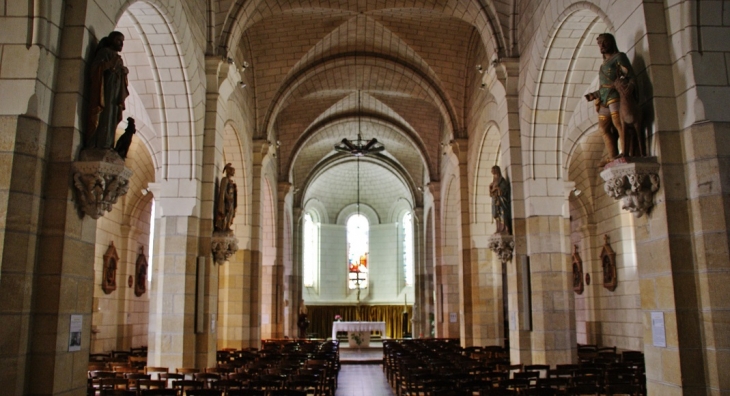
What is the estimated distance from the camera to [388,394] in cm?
1241

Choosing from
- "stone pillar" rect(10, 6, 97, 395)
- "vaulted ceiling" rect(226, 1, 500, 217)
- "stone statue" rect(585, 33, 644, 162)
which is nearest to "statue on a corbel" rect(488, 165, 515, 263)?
"vaulted ceiling" rect(226, 1, 500, 217)

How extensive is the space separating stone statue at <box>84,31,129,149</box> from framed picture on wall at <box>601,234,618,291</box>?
1444 centimetres

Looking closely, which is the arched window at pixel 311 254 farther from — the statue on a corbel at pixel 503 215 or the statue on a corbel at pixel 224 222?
the statue on a corbel at pixel 503 215

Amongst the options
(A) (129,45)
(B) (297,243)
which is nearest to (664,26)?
(A) (129,45)

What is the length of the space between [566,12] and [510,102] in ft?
9.25

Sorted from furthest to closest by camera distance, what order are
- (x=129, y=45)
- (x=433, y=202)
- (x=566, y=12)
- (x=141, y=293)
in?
(x=433, y=202) < (x=141, y=293) < (x=129, y=45) < (x=566, y=12)

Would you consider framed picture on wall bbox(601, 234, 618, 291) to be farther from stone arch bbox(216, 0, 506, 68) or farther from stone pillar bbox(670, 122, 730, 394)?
stone pillar bbox(670, 122, 730, 394)

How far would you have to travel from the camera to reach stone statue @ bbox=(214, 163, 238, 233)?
39.2 feet

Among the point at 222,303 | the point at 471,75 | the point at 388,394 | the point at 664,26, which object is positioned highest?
the point at 471,75

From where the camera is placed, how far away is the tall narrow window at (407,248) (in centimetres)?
3497

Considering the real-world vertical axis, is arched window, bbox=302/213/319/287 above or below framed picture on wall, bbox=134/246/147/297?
above

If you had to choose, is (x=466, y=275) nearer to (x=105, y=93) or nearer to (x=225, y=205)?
(x=225, y=205)

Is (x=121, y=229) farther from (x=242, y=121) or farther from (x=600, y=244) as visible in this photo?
(x=600, y=244)

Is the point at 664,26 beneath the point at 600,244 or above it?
above
